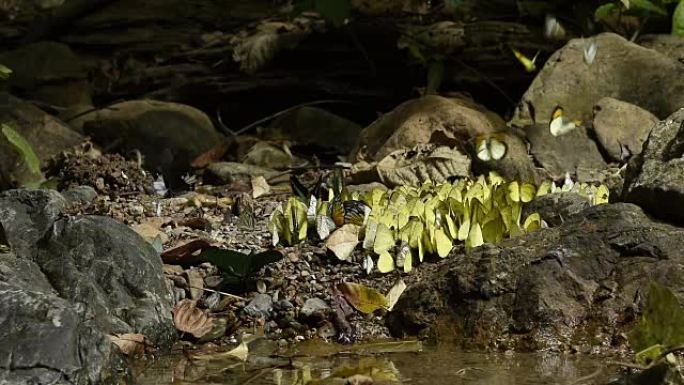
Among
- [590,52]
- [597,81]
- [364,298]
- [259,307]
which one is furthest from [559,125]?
[259,307]

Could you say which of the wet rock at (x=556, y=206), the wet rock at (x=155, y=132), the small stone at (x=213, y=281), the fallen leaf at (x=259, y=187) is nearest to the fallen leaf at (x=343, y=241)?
the small stone at (x=213, y=281)

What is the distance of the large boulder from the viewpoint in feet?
8.78

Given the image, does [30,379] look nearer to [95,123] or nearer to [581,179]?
[581,179]

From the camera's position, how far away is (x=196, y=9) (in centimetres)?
812

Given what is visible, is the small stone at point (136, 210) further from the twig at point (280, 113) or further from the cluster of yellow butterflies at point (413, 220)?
the twig at point (280, 113)

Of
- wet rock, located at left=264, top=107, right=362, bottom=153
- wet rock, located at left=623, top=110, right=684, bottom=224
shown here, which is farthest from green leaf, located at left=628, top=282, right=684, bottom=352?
wet rock, located at left=264, top=107, right=362, bottom=153

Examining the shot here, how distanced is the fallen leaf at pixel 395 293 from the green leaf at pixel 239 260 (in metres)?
0.40

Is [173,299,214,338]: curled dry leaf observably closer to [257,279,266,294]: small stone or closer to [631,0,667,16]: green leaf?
[257,279,266,294]: small stone

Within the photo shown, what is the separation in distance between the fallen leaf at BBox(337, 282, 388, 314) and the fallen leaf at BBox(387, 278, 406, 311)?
0.02m

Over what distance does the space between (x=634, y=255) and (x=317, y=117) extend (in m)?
3.93

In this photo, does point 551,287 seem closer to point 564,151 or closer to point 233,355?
point 233,355

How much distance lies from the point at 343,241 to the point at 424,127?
176cm

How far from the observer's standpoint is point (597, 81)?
6.37 m

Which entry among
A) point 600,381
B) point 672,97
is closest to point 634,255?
point 600,381
